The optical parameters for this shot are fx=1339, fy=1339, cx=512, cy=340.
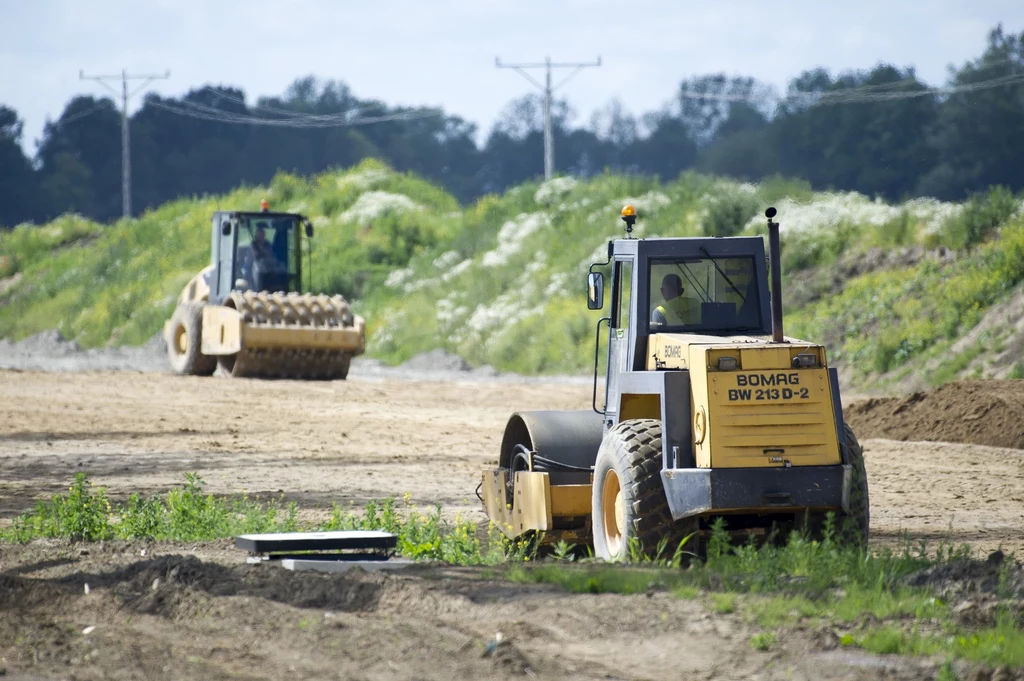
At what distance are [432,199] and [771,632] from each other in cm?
4090

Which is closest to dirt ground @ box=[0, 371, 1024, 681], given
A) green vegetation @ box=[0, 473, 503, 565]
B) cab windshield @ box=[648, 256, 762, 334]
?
green vegetation @ box=[0, 473, 503, 565]

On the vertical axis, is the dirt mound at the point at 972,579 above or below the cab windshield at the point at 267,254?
below

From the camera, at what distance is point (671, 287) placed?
9359 mm

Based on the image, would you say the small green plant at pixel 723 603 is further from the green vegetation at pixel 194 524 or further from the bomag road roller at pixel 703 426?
the green vegetation at pixel 194 524

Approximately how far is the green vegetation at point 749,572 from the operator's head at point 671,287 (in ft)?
5.89

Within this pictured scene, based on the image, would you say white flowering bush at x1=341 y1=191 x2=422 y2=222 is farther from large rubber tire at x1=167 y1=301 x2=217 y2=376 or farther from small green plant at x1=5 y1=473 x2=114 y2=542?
small green plant at x1=5 y1=473 x2=114 y2=542

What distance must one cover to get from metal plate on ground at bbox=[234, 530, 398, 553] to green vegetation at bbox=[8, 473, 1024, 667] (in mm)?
345

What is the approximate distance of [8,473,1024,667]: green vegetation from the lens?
645cm

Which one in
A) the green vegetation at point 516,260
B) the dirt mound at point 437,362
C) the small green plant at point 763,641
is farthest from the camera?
the dirt mound at point 437,362

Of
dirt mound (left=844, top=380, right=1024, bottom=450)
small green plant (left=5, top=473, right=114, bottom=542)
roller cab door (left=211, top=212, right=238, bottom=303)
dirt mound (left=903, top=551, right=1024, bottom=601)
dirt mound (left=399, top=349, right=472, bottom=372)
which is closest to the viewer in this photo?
dirt mound (left=903, top=551, right=1024, bottom=601)

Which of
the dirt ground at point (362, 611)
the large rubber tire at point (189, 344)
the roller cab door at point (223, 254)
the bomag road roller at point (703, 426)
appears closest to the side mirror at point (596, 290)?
the bomag road roller at point (703, 426)

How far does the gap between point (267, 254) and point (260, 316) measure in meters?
2.28

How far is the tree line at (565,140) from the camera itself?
151 feet

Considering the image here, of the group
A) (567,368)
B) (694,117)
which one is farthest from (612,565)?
(694,117)
